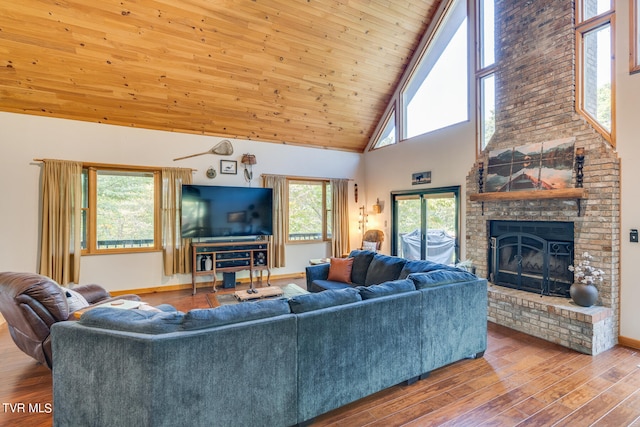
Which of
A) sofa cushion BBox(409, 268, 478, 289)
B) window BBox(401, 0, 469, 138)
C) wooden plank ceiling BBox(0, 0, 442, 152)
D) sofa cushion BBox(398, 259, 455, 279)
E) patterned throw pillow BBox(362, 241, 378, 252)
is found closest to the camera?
sofa cushion BBox(409, 268, 478, 289)

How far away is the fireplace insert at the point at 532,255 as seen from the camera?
381cm

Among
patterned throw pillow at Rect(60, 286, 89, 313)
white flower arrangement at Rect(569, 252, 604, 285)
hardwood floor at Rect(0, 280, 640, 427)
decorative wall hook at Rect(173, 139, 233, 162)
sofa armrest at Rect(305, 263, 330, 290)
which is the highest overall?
decorative wall hook at Rect(173, 139, 233, 162)

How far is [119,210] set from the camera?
17.8 ft

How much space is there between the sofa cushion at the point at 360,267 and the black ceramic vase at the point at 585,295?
235 centimetres

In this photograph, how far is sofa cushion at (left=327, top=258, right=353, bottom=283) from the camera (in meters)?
4.58

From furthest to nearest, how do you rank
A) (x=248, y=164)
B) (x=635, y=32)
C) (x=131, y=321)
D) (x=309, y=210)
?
1. (x=309, y=210)
2. (x=248, y=164)
3. (x=635, y=32)
4. (x=131, y=321)

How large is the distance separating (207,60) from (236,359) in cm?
452

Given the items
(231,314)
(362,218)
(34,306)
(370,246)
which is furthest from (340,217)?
(34,306)

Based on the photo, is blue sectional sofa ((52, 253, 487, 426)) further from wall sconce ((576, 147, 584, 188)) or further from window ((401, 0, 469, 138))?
window ((401, 0, 469, 138))

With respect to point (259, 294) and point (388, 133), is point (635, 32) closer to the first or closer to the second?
point (388, 133)

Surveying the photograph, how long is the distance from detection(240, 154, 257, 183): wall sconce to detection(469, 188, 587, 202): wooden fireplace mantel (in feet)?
13.3

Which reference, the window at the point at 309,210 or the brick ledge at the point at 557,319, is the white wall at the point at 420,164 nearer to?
the window at the point at 309,210

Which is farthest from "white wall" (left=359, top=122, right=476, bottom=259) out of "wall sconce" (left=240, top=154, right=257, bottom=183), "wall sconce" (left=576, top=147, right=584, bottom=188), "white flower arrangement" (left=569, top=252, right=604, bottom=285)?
"wall sconce" (left=240, top=154, right=257, bottom=183)

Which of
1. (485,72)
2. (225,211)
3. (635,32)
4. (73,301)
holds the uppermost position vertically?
(485,72)
